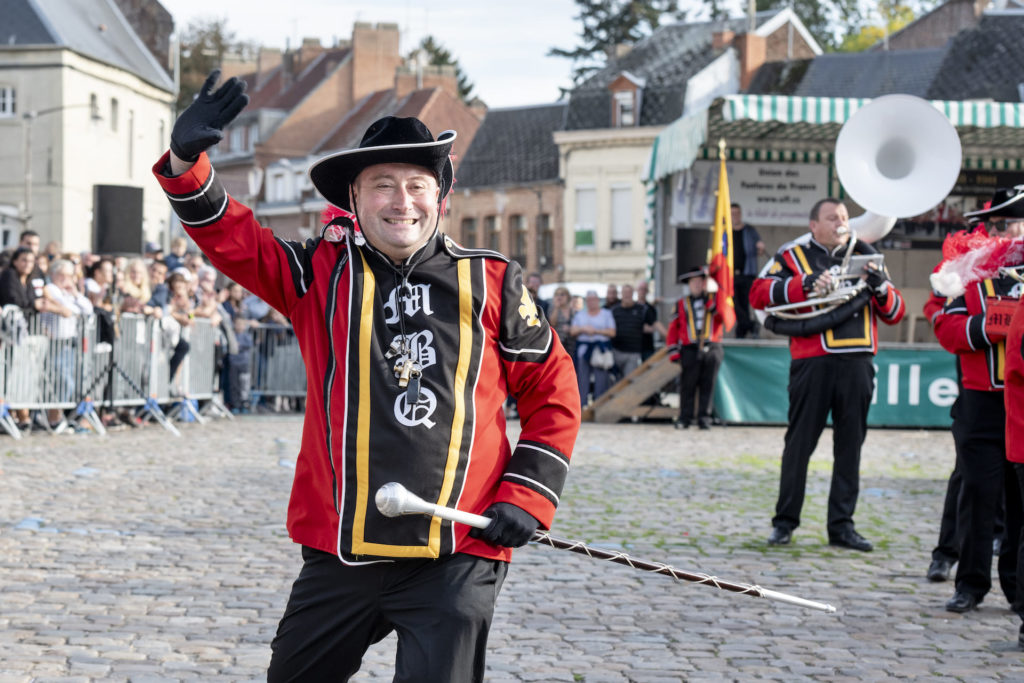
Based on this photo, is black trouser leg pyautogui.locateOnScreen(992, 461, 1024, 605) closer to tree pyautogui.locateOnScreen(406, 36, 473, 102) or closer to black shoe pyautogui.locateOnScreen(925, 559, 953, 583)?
black shoe pyautogui.locateOnScreen(925, 559, 953, 583)

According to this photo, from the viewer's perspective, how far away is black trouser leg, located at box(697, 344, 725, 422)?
19.5 metres

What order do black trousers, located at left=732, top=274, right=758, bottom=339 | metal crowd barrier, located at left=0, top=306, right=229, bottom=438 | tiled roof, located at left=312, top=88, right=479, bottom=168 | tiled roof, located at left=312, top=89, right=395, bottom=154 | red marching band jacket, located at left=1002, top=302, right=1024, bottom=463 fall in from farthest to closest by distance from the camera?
tiled roof, located at left=312, top=89, right=395, bottom=154 < tiled roof, located at left=312, top=88, right=479, bottom=168 < black trousers, located at left=732, top=274, right=758, bottom=339 < metal crowd barrier, located at left=0, top=306, right=229, bottom=438 < red marching band jacket, located at left=1002, top=302, right=1024, bottom=463

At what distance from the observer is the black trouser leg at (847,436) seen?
30.8 ft

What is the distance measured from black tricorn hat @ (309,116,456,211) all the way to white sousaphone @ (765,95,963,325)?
23.8 ft

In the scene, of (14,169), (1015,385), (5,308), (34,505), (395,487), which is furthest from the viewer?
(14,169)

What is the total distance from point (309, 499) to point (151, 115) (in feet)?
170

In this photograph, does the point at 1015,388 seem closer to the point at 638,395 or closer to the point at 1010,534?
the point at 1010,534

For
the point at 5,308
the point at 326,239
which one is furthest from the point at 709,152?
the point at 326,239

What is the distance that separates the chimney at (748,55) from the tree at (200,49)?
95.6 ft

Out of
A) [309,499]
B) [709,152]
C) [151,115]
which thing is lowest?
[309,499]

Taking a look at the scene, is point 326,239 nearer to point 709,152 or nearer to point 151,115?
point 709,152

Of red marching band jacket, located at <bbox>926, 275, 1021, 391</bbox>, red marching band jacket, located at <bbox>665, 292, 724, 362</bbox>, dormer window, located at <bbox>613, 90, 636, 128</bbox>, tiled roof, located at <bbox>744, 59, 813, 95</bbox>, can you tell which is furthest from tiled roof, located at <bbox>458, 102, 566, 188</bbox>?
red marching band jacket, located at <bbox>926, 275, 1021, 391</bbox>

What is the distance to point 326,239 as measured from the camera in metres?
3.98

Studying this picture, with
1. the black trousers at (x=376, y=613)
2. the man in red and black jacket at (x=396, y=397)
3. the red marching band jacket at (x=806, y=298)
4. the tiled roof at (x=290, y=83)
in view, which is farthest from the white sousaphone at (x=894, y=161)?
the tiled roof at (x=290, y=83)
